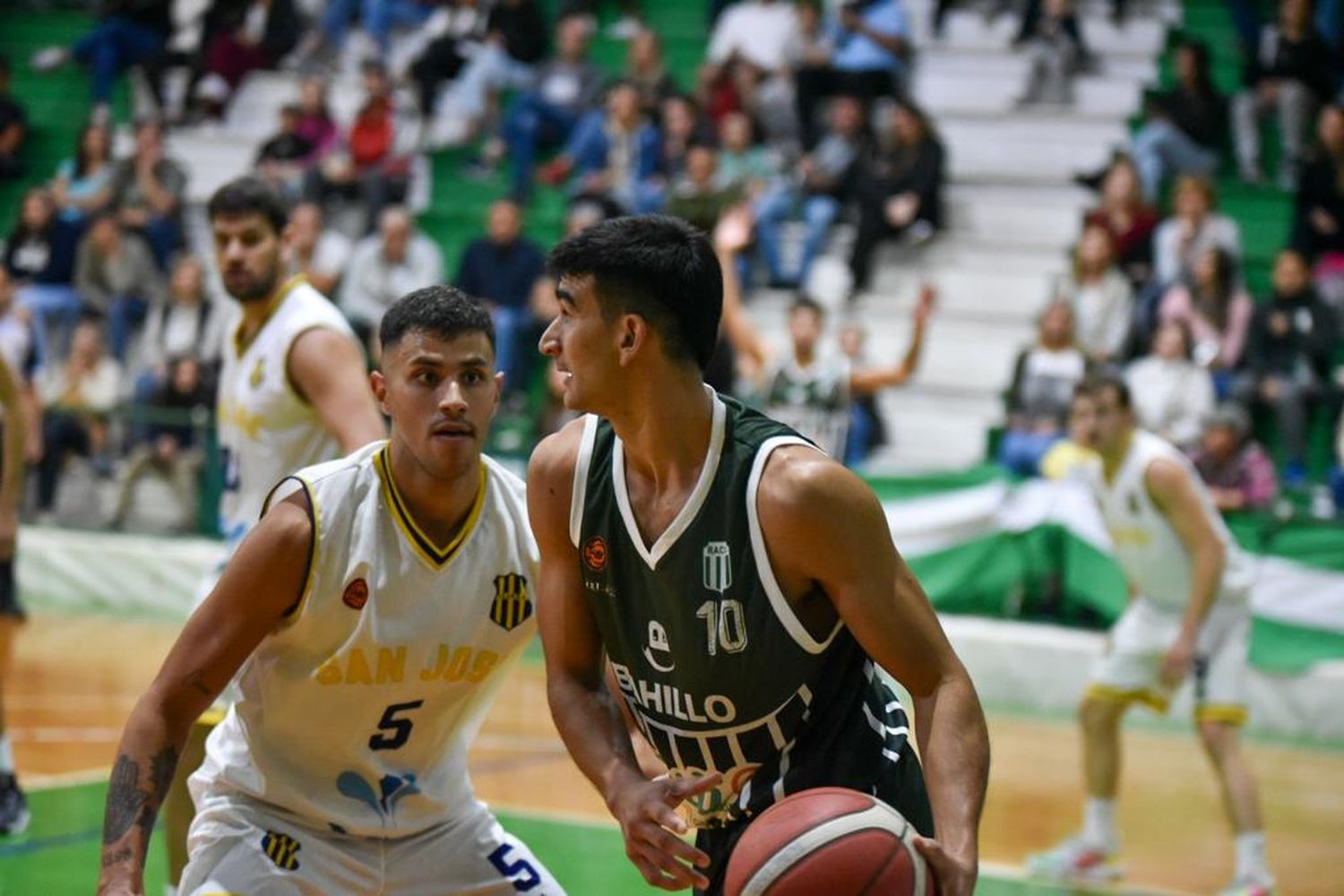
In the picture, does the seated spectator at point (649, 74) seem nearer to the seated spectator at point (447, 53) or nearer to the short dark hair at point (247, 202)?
the seated spectator at point (447, 53)

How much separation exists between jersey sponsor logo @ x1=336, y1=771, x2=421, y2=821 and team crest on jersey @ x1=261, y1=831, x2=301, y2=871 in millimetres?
154

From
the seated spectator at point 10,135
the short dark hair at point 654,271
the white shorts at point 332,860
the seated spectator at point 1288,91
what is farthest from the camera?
the seated spectator at point 10,135

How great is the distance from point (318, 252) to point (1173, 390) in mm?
7037

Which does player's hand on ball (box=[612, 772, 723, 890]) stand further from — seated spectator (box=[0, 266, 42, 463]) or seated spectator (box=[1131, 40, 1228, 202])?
seated spectator (box=[0, 266, 42, 463])

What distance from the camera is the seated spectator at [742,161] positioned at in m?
14.2

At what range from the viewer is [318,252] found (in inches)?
594

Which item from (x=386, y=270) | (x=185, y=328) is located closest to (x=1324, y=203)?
(x=386, y=270)

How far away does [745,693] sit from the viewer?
3.42 m

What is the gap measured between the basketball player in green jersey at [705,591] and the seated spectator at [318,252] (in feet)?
37.6

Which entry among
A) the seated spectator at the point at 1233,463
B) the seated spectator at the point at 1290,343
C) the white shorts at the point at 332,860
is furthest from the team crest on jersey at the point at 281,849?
the seated spectator at the point at 1290,343

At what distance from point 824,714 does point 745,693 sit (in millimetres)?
163

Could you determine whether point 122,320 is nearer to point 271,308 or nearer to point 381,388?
point 271,308

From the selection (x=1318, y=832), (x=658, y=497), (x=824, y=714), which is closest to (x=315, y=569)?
(x=658, y=497)

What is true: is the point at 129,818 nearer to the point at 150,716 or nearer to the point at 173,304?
the point at 150,716
